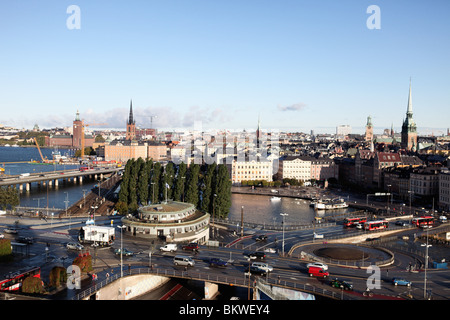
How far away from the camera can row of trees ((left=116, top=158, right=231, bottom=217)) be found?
34031 millimetres

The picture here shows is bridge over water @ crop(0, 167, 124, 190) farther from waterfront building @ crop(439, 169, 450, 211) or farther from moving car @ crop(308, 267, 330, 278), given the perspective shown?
waterfront building @ crop(439, 169, 450, 211)

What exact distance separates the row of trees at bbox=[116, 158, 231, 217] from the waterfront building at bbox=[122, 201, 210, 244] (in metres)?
7.19

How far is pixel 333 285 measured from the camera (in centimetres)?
1585

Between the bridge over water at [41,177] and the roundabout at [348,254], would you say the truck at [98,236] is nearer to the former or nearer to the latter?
the roundabout at [348,254]

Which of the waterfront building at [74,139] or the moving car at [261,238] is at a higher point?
the waterfront building at [74,139]

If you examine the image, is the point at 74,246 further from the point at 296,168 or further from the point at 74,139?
the point at 74,139

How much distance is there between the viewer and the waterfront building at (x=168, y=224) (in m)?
23.3

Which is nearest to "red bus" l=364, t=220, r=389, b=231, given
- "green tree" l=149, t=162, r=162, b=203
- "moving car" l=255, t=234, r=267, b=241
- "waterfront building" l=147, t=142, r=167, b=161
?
"moving car" l=255, t=234, r=267, b=241

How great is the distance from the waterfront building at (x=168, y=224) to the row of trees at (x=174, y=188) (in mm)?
7193

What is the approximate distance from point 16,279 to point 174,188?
2118 cm

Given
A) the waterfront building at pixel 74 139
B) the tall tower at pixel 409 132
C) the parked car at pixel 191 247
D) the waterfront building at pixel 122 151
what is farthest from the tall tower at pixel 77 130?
the parked car at pixel 191 247

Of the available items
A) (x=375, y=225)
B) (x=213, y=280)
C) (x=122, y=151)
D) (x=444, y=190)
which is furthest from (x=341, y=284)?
(x=122, y=151)

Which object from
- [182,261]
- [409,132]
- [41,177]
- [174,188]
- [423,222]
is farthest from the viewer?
[409,132]

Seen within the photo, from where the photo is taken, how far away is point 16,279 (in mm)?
15211
